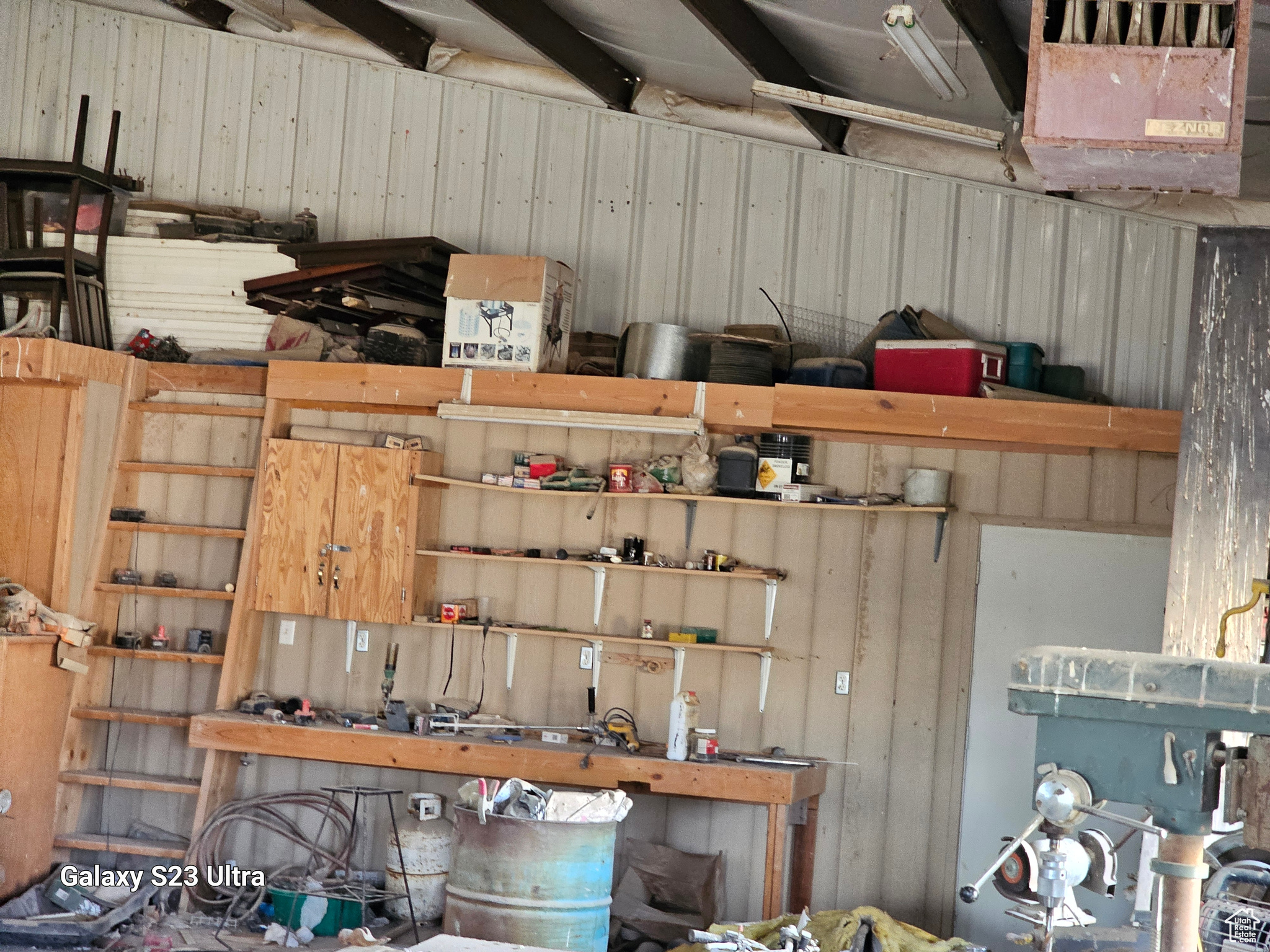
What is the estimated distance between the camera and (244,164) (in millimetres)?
7301

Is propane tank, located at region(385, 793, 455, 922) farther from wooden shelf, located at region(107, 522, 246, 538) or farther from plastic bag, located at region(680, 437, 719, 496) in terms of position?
plastic bag, located at region(680, 437, 719, 496)

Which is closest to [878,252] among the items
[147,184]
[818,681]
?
[818,681]

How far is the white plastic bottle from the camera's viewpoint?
5.83m

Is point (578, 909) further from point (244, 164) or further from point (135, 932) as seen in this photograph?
point (244, 164)

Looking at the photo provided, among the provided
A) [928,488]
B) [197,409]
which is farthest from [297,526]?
[928,488]

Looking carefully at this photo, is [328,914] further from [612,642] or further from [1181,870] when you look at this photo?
[1181,870]

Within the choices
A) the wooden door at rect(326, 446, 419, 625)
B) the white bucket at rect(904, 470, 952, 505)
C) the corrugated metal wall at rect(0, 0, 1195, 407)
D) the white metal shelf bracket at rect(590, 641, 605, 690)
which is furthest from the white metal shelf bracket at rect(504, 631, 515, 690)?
the white bucket at rect(904, 470, 952, 505)

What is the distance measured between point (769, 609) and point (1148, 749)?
4476mm

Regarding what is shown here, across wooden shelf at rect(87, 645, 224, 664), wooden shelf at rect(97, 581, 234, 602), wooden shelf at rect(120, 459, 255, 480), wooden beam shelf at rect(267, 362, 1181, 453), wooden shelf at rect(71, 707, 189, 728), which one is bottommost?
wooden shelf at rect(71, 707, 189, 728)

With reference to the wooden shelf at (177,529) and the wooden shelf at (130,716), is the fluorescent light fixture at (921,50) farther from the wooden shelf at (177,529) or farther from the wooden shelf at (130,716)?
the wooden shelf at (130,716)

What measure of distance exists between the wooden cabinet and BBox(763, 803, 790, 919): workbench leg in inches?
79.7

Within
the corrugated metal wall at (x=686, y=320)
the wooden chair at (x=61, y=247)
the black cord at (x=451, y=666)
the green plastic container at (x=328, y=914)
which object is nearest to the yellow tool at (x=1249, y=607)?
the corrugated metal wall at (x=686, y=320)

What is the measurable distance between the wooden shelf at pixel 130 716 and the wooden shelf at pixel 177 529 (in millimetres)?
926

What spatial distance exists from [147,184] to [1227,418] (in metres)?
6.60
